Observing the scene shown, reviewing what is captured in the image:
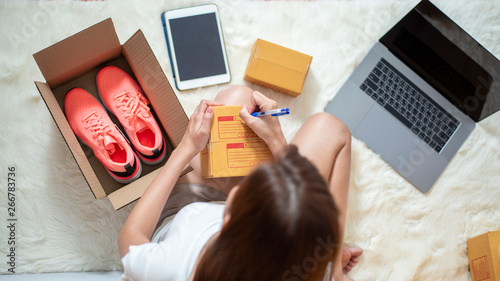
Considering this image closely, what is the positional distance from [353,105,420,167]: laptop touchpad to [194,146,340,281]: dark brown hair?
1.79 ft

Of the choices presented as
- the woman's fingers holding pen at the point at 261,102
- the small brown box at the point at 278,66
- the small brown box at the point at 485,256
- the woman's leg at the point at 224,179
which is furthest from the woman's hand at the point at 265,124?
the small brown box at the point at 485,256

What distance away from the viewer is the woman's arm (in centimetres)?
64

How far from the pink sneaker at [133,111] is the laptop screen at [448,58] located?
686 mm

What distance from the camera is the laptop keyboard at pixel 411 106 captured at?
0.93 metres

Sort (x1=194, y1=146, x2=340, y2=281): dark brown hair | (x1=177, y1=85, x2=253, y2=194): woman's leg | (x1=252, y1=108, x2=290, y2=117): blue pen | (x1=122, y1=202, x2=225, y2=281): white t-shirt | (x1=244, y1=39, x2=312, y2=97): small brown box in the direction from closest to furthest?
(x1=194, y1=146, x2=340, y2=281): dark brown hair < (x1=122, y1=202, x2=225, y2=281): white t-shirt < (x1=252, y1=108, x2=290, y2=117): blue pen < (x1=177, y1=85, x2=253, y2=194): woman's leg < (x1=244, y1=39, x2=312, y2=97): small brown box

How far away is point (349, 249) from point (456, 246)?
0.32m

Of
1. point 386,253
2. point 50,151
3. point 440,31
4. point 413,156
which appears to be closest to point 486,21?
point 440,31

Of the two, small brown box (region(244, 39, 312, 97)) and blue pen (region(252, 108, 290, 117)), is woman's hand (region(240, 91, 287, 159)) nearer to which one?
blue pen (region(252, 108, 290, 117))

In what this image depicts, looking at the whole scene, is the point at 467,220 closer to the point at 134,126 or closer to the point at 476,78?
the point at 476,78

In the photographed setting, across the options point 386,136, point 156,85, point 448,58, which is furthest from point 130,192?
point 448,58

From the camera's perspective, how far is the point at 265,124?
0.70m

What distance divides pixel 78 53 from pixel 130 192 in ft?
1.08

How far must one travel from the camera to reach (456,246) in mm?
958

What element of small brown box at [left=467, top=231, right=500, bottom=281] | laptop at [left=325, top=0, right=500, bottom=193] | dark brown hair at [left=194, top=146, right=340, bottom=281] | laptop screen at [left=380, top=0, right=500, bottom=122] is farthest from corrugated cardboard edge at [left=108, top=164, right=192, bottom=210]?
small brown box at [left=467, top=231, right=500, bottom=281]
